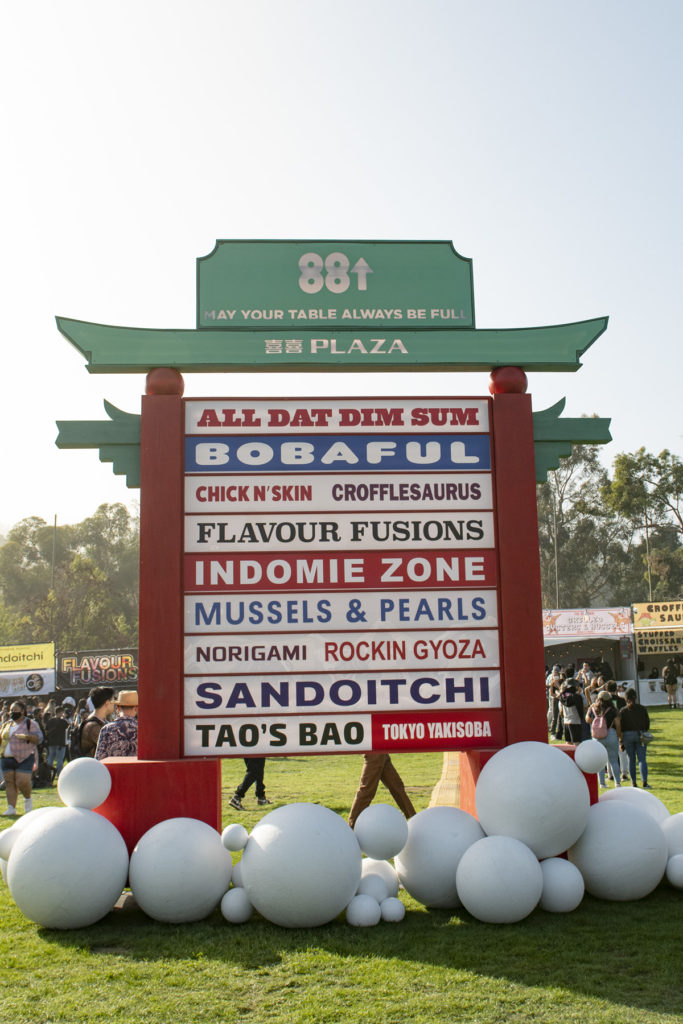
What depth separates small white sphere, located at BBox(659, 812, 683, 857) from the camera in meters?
7.15

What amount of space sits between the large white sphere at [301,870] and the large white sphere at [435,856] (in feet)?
1.83

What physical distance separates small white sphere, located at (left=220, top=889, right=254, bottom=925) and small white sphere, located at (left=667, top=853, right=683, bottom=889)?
3308mm

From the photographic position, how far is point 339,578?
7680 mm

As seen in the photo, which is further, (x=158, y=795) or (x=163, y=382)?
(x=163, y=382)

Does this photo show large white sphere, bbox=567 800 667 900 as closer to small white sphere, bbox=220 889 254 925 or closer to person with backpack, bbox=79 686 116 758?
small white sphere, bbox=220 889 254 925

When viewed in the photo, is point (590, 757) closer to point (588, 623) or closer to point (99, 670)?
point (99, 670)

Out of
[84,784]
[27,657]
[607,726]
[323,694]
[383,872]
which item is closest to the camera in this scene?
[84,784]

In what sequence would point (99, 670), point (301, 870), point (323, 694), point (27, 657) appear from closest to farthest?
1. point (301, 870)
2. point (323, 694)
3. point (27, 657)
4. point (99, 670)

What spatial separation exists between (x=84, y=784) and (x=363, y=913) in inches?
87.6

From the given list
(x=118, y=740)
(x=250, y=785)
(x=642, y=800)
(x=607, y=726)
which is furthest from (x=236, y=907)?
(x=607, y=726)

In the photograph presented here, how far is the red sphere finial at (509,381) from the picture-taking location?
8.17 m

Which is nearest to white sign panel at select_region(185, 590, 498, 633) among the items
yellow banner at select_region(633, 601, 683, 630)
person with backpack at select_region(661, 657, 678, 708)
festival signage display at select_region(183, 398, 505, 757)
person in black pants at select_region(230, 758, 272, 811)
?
festival signage display at select_region(183, 398, 505, 757)

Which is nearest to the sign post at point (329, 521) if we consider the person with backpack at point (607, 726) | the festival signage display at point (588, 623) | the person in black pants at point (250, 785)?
the person in black pants at point (250, 785)

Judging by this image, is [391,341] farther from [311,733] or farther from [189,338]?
[311,733]
